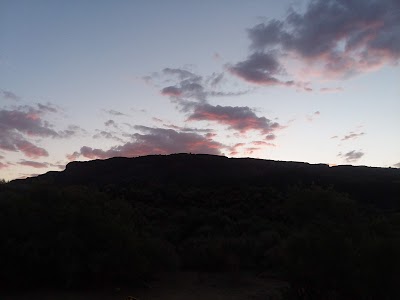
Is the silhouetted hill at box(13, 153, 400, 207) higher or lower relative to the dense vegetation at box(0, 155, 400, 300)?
higher

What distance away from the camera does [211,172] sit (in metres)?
71.2

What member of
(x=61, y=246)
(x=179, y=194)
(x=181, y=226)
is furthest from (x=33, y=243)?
(x=179, y=194)

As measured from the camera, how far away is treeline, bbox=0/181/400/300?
12.4 meters

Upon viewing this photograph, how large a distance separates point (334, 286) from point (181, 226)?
50.0 ft

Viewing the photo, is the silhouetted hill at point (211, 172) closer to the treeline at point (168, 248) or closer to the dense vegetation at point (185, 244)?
the dense vegetation at point (185, 244)

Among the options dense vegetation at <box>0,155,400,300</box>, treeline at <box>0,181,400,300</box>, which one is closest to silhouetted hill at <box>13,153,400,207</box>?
dense vegetation at <box>0,155,400,300</box>

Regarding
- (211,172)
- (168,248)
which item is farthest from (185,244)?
(211,172)

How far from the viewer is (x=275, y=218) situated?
3050 cm

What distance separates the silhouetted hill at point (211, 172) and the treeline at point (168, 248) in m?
37.2

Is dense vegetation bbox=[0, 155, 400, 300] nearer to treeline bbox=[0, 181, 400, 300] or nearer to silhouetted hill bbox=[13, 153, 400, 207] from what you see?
treeline bbox=[0, 181, 400, 300]

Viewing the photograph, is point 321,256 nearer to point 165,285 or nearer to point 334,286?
point 334,286

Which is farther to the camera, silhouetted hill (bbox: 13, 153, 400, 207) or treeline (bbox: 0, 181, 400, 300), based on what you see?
silhouetted hill (bbox: 13, 153, 400, 207)

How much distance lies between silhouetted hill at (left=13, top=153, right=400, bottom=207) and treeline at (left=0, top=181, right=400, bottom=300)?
3725 centimetres

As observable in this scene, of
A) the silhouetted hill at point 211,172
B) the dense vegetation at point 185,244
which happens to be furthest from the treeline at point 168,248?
the silhouetted hill at point 211,172
